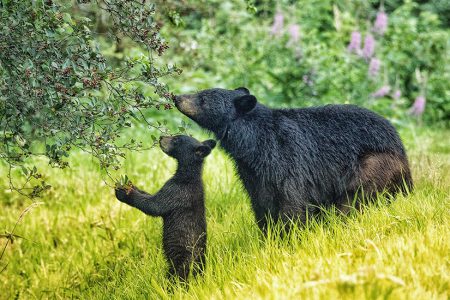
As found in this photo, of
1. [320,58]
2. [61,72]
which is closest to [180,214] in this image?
[61,72]

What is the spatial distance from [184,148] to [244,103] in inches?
24.5

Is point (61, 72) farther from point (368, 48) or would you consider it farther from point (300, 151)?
point (368, 48)

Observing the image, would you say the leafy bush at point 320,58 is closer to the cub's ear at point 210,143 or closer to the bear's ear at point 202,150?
the cub's ear at point 210,143

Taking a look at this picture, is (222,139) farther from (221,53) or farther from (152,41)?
(221,53)

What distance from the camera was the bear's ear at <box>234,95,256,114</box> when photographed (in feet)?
16.1

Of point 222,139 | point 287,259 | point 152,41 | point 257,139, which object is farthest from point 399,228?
point 152,41

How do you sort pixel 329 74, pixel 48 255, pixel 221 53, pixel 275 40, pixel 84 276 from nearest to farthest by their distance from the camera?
pixel 84 276 < pixel 48 255 < pixel 329 74 < pixel 275 40 < pixel 221 53

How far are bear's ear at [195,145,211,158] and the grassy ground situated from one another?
0.70m

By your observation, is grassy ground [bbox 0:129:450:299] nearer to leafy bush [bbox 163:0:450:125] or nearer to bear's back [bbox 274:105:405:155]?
bear's back [bbox 274:105:405:155]

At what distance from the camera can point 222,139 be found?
5.12 m

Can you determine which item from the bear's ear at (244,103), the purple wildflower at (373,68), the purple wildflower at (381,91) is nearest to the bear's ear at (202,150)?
the bear's ear at (244,103)

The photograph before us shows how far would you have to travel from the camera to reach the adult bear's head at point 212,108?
5.02 metres

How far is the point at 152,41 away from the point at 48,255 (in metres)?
3.01

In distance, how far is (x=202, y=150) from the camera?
15.3 feet
